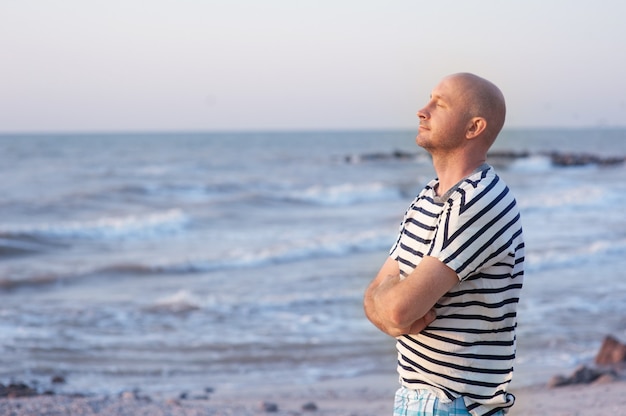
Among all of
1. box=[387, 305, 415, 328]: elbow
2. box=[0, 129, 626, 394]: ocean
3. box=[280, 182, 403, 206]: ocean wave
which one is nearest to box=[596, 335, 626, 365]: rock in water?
box=[0, 129, 626, 394]: ocean

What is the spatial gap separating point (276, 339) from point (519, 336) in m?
2.66

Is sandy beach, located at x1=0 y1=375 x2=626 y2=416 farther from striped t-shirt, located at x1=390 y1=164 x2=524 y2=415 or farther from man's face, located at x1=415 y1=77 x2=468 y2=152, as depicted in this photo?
man's face, located at x1=415 y1=77 x2=468 y2=152

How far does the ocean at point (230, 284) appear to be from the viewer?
8312mm

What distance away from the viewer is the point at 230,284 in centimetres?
1316

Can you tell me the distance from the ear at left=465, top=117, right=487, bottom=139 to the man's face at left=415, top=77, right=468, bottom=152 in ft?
0.04

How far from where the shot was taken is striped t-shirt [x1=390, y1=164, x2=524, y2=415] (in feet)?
7.00

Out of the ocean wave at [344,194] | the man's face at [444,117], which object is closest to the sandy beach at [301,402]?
the man's face at [444,117]

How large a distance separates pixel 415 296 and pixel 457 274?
0.12 metres

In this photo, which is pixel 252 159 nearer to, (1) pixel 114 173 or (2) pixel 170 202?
(1) pixel 114 173

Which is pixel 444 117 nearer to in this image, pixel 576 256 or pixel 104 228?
pixel 576 256

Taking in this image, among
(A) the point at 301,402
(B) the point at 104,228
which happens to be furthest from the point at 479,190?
(B) the point at 104,228

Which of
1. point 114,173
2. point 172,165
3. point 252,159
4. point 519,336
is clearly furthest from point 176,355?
point 252,159

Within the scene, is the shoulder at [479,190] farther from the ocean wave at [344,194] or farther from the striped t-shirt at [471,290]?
the ocean wave at [344,194]

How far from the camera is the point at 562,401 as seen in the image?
634 centimetres
